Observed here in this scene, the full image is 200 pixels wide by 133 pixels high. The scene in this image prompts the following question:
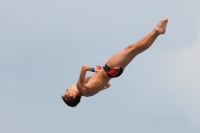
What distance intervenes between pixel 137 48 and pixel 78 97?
2.54 metres

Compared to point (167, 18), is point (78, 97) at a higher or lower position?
lower

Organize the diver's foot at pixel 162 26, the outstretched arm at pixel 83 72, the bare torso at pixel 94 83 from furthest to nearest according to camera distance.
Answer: the bare torso at pixel 94 83
the outstretched arm at pixel 83 72
the diver's foot at pixel 162 26

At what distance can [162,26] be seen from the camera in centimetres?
1476

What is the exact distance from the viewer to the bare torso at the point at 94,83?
15145 millimetres

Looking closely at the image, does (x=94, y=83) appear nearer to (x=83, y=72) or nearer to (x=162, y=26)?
(x=83, y=72)

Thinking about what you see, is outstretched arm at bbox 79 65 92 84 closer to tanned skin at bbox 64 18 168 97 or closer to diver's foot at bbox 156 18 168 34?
tanned skin at bbox 64 18 168 97

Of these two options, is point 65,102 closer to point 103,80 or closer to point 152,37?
point 103,80

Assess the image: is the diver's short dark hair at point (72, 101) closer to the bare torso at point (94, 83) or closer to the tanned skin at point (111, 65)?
the tanned skin at point (111, 65)

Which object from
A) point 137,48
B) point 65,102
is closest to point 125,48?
point 137,48

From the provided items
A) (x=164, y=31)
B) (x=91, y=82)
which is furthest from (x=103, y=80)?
(x=164, y=31)

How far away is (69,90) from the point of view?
50.0 ft

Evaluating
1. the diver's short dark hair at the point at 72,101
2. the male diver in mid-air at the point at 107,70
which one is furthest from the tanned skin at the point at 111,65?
the diver's short dark hair at the point at 72,101

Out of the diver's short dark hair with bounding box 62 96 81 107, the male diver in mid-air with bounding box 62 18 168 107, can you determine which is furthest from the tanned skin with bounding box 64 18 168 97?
the diver's short dark hair with bounding box 62 96 81 107

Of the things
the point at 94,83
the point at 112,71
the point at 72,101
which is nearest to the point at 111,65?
the point at 112,71
